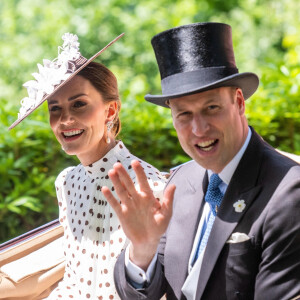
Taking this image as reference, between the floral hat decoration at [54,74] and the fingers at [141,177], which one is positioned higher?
the floral hat decoration at [54,74]

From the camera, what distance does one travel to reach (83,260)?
218 centimetres

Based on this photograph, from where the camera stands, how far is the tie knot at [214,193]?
1853 mm

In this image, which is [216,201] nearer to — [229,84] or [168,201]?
[168,201]

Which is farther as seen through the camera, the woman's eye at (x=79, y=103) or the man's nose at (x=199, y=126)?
the woman's eye at (x=79, y=103)

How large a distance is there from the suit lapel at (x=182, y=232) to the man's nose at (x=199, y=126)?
1.08 feet

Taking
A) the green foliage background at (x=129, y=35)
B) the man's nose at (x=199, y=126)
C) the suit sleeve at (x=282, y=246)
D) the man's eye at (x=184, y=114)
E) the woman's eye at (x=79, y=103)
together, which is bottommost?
the suit sleeve at (x=282, y=246)

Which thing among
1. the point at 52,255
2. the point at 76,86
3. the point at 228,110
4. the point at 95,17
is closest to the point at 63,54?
the point at 76,86

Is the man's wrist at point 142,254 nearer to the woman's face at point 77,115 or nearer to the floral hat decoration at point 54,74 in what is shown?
the woman's face at point 77,115

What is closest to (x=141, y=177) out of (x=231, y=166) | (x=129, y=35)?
(x=231, y=166)

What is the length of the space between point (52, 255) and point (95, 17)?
6341mm

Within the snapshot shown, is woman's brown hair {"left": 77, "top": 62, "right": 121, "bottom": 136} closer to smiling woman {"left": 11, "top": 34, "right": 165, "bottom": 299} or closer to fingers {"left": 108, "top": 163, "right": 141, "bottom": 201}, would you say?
smiling woman {"left": 11, "top": 34, "right": 165, "bottom": 299}

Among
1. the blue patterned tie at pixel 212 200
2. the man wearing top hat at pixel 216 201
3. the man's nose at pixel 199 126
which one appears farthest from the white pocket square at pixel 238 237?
the man's nose at pixel 199 126

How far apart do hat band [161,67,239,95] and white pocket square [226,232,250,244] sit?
50 centimetres

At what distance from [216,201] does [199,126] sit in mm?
323
